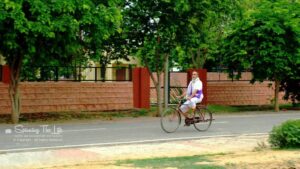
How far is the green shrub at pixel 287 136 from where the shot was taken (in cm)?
1167

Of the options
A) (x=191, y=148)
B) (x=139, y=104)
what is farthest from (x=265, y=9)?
(x=191, y=148)

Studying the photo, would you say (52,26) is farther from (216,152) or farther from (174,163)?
(174,163)

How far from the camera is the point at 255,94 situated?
35.8m

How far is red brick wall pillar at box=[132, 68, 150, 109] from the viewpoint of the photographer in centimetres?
2872

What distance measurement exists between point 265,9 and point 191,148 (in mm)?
15941

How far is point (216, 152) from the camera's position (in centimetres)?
1212

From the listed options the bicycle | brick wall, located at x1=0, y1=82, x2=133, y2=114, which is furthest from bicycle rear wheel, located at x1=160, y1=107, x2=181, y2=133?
brick wall, located at x1=0, y1=82, x2=133, y2=114

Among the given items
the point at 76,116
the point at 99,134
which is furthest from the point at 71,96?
the point at 99,134

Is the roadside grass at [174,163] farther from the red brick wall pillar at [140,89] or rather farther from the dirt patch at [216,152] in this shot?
the red brick wall pillar at [140,89]

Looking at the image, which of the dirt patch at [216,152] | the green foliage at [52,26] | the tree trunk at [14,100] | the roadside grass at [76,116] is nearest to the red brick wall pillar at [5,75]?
the roadside grass at [76,116]

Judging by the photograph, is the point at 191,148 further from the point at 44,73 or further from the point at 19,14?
the point at 44,73

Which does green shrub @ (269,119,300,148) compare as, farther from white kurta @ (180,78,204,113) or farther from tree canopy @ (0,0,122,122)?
tree canopy @ (0,0,122,122)

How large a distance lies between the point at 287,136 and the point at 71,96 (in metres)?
16.2

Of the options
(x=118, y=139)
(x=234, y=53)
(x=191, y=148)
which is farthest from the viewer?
(x=234, y=53)
